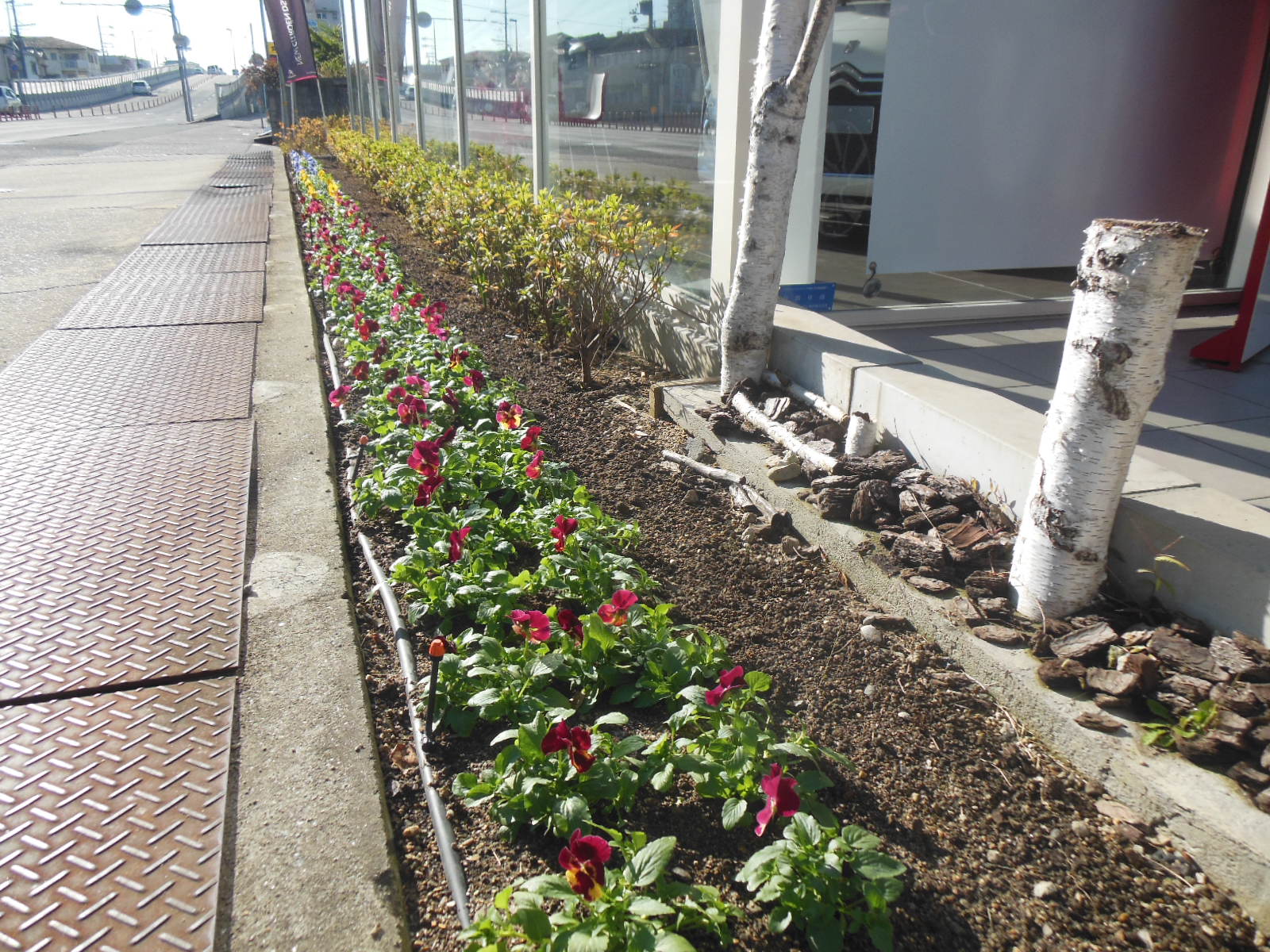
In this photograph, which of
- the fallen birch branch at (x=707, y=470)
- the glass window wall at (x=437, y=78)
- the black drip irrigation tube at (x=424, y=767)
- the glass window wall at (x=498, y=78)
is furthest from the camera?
the glass window wall at (x=437, y=78)

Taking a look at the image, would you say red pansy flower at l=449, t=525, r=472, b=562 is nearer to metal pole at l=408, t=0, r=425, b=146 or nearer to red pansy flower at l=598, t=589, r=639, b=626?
red pansy flower at l=598, t=589, r=639, b=626

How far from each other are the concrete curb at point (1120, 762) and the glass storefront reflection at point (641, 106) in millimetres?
2775

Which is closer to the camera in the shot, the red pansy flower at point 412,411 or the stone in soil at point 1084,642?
the stone in soil at point 1084,642

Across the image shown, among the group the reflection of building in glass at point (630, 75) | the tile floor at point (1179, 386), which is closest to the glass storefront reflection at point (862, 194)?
the tile floor at point (1179, 386)

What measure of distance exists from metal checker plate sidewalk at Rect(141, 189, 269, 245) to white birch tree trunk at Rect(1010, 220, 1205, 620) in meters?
10.1

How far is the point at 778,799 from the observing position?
1.74 meters

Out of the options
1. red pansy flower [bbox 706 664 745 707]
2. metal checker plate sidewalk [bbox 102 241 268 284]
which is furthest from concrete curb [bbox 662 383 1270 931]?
metal checker plate sidewalk [bbox 102 241 268 284]

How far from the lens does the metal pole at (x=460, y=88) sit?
10.2 meters

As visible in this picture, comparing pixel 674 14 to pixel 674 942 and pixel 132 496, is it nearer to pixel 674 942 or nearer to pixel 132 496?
pixel 132 496

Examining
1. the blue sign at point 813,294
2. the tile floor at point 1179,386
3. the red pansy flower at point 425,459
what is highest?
the blue sign at point 813,294

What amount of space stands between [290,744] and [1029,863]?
5.62ft

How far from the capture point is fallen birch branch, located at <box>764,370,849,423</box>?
376 centimetres

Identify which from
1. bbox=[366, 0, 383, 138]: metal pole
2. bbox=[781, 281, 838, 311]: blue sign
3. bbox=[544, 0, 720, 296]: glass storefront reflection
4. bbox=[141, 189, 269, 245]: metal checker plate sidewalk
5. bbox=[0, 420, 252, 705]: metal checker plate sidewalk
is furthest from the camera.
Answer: bbox=[366, 0, 383, 138]: metal pole

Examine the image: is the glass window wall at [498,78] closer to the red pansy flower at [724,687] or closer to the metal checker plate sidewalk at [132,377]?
the metal checker plate sidewalk at [132,377]
